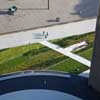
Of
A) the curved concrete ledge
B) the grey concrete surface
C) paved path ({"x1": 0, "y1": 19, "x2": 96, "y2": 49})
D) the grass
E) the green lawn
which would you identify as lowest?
the curved concrete ledge

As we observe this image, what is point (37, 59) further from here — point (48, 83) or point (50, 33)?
point (50, 33)

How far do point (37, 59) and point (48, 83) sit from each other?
4174 millimetres

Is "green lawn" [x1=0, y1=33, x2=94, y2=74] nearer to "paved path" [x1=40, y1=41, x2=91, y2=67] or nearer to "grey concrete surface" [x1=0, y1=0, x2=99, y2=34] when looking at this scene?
"paved path" [x1=40, y1=41, x2=91, y2=67]

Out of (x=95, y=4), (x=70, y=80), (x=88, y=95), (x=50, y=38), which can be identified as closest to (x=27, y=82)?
(x=70, y=80)

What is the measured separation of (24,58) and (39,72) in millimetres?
2870

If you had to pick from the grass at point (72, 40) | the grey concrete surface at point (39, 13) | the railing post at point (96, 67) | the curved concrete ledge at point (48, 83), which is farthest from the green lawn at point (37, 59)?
the grey concrete surface at point (39, 13)

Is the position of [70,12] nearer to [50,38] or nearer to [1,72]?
[50,38]

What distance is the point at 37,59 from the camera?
70.5 ft

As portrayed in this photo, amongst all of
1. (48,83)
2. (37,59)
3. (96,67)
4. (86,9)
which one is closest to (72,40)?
(37,59)

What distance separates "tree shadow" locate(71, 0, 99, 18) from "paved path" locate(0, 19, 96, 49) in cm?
235

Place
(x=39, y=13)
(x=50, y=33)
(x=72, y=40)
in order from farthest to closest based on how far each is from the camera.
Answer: (x=39, y=13) → (x=50, y=33) → (x=72, y=40)

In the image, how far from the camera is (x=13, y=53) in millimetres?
22375

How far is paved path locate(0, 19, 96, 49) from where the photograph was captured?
2458 cm

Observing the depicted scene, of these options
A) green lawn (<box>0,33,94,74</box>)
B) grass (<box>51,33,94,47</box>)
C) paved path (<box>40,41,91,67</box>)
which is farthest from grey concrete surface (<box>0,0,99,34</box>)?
green lawn (<box>0,33,94,74</box>)
